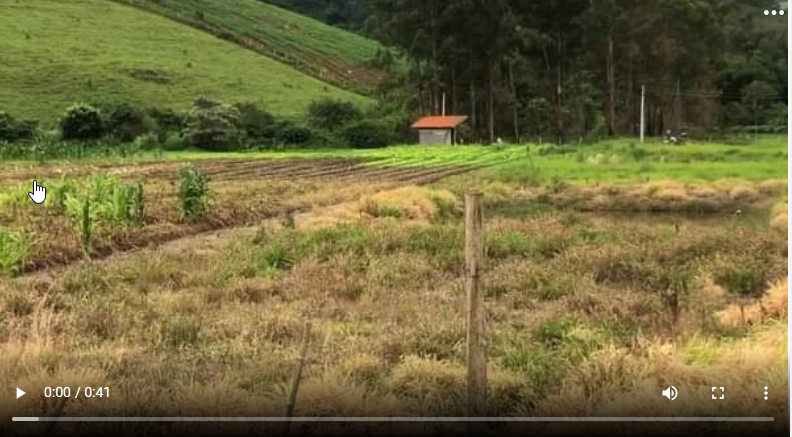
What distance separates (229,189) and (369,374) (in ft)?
13.9

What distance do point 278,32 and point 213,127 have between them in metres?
0.62

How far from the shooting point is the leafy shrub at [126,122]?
2.87 meters

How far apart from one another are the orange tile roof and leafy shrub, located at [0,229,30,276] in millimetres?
2064

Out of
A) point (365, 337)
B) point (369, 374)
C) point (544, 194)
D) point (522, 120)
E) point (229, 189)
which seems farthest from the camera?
point (229, 189)

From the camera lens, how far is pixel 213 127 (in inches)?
124

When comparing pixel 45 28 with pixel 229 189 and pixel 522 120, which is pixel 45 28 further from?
pixel 229 189

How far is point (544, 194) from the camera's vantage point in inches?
187

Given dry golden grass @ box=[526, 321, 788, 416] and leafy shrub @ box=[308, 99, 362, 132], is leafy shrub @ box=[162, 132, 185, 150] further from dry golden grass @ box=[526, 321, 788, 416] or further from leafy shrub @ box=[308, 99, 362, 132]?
dry golden grass @ box=[526, 321, 788, 416]

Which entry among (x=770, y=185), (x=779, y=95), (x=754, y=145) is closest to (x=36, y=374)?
(x=779, y=95)

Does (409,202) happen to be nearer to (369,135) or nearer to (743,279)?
(369,135)

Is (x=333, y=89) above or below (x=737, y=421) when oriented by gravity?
above

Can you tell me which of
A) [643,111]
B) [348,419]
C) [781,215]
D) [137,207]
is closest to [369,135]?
[643,111]

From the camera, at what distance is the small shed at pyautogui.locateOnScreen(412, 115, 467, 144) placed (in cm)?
350

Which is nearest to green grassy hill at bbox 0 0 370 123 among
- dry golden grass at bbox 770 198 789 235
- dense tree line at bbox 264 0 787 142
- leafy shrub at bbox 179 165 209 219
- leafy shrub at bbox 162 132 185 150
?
leafy shrub at bbox 162 132 185 150
